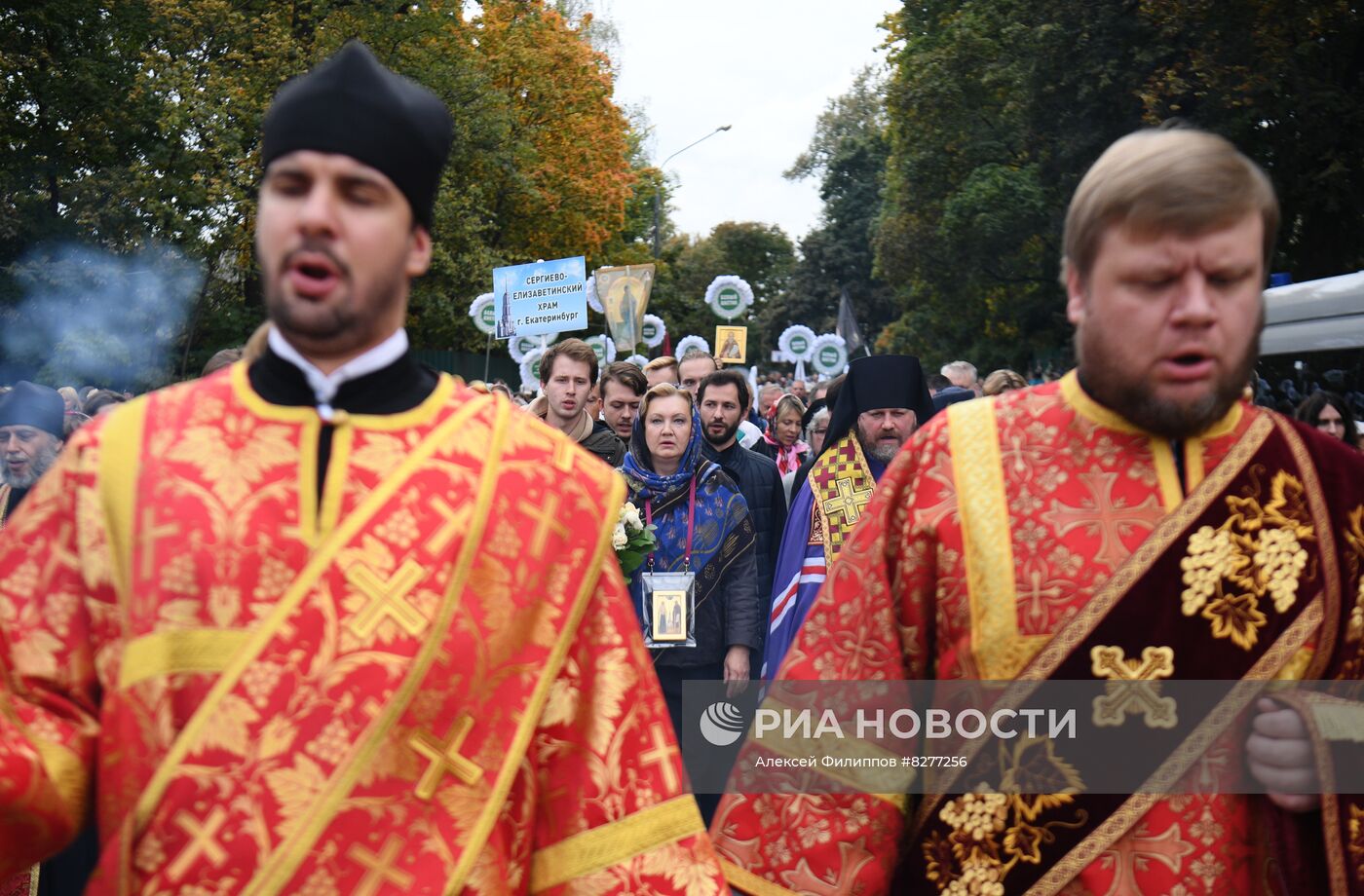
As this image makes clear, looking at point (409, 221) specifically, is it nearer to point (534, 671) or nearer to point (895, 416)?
point (534, 671)

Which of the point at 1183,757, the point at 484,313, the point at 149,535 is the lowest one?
the point at 1183,757

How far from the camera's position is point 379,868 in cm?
234

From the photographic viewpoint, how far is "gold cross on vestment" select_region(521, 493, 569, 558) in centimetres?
260

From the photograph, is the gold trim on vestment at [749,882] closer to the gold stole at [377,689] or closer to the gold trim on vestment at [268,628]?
the gold stole at [377,689]

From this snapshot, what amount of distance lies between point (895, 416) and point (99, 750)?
16.7 ft

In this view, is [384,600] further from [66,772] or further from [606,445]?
[606,445]

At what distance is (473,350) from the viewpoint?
129ft

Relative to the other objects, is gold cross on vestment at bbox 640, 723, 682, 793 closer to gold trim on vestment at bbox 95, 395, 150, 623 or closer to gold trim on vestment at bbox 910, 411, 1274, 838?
gold trim on vestment at bbox 910, 411, 1274, 838

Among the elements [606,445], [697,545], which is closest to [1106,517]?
[697,545]

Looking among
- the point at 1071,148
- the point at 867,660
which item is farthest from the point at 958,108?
the point at 867,660

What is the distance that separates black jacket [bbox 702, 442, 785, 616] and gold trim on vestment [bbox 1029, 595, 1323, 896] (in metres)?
4.96

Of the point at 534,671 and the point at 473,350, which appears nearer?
the point at 534,671

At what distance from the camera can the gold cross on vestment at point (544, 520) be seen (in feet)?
8.52

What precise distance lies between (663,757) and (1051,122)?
26499 millimetres
